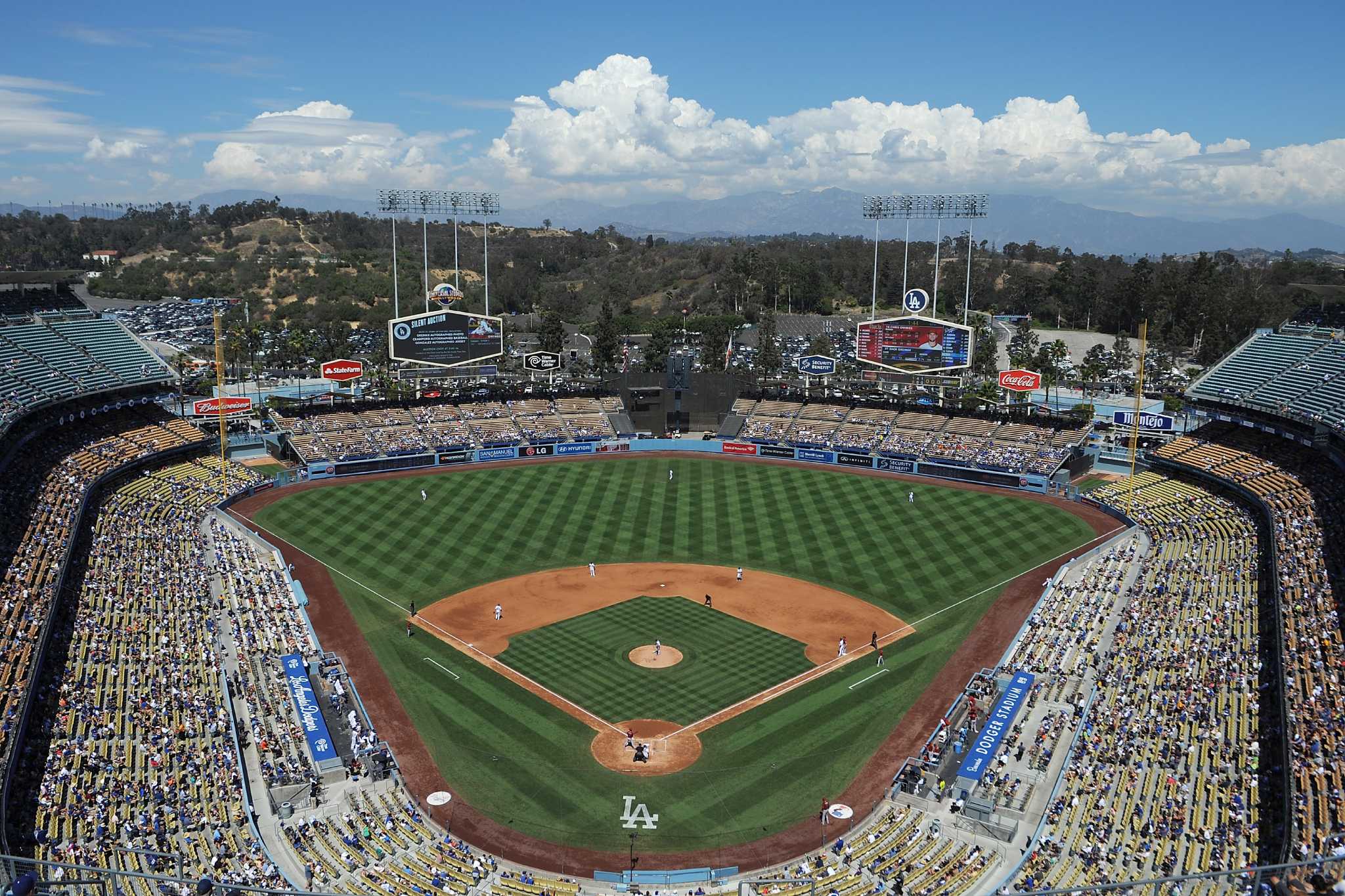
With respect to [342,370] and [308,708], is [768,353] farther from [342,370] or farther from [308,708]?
Result: [308,708]

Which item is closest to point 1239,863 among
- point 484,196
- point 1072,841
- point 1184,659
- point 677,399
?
point 1072,841

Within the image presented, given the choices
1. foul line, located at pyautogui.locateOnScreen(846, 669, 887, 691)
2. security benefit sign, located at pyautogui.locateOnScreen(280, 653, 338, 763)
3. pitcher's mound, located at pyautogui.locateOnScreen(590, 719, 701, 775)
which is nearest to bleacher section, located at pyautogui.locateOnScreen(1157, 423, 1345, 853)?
foul line, located at pyautogui.locateOnScreen(846, 669, 887, 691)

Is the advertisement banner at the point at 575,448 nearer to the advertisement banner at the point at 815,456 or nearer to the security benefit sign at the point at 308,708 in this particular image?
the advertisement banner at the point at 815,456

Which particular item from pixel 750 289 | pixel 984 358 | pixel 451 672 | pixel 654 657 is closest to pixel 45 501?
pixel 451 672

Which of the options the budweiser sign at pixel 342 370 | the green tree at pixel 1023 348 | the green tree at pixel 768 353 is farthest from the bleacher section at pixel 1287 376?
the budweiser sign at pixel 342 370

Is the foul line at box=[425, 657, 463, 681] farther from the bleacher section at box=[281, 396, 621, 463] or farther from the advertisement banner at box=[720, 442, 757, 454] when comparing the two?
the advertisement banner at box=[720, 442, 757, 454]
